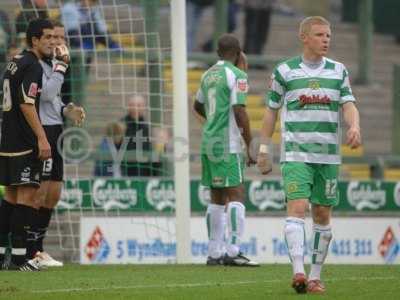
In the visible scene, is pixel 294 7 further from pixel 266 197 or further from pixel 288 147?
pixel 288 147

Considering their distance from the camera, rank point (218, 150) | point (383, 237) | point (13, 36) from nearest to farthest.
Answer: point (218, 150) < point (13, 36) < point (383, 237)

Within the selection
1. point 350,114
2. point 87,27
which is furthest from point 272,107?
point 87,27

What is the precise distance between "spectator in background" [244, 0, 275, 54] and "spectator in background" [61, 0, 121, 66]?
658cm

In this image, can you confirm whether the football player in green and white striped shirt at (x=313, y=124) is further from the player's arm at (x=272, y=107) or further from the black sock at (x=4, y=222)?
the black sock at (x=4, y=222)

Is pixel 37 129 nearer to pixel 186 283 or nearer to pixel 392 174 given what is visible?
pixel 186 283

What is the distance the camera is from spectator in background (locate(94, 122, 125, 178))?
16.3 m

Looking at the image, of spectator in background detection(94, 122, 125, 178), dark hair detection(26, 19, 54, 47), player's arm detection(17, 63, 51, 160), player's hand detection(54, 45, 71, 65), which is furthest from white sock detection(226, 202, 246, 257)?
spectator in background detection(94, 122, 125, 178)

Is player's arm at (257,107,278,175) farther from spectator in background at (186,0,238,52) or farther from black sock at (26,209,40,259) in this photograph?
spectator in background at (186,0,238,52)

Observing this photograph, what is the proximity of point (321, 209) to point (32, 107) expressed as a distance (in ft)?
9.92

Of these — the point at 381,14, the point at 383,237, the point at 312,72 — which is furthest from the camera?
the point at 381,14

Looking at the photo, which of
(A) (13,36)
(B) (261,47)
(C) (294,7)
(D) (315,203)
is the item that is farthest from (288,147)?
(C) (294,7)

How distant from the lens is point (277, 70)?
372 inches

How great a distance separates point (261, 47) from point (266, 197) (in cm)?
515

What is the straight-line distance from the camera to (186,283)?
10.1 m
